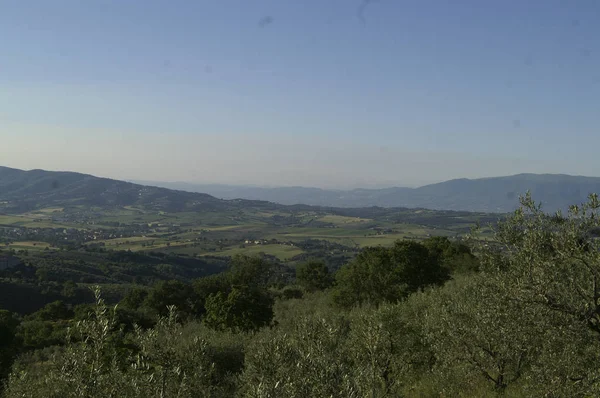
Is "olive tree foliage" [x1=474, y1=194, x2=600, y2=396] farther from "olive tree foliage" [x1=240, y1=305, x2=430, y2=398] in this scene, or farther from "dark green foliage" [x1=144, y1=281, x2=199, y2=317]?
"dark green foliage" [x1=144, y1=281, x2=199, y2=317]

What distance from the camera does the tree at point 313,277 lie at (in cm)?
7938

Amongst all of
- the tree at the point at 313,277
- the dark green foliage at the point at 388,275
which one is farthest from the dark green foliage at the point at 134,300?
the dark green foliage at the point at 388,275

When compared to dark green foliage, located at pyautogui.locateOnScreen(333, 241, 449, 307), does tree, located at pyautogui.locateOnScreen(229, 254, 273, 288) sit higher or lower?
lower

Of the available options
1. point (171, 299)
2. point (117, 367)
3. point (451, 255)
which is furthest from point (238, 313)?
point (451, 255)

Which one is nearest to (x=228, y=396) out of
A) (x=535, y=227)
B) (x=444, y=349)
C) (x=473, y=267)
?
(x=444, y=349)

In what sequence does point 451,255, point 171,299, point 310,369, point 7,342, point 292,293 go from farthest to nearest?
point 292,293
point 451,255
point 171,299
point 7,342
point 310,369

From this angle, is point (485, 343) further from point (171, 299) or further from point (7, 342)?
point (171, 299)

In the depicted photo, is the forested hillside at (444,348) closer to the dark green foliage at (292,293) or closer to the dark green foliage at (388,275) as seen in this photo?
the dark green foliage at (388,275)

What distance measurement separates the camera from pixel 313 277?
79812mm

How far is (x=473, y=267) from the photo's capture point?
196ft

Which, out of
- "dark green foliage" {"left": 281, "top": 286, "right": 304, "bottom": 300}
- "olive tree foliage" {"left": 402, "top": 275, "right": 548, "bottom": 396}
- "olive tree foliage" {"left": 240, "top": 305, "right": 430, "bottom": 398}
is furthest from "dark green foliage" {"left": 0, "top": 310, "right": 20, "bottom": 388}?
"dark green foliage" {"left": 281, "top": 286, "right": 304, "bottom": 300}

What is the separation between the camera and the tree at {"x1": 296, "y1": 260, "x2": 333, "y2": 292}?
79375mm

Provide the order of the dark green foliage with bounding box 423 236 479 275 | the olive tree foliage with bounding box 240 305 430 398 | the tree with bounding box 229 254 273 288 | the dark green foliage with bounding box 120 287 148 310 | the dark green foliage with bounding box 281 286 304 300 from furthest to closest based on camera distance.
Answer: the tree with bounding box 229 254 273 288 → the dark green foliage with bounding box 281 286 304 300 → the dark green foliage with bounding box 120 287 148 310 → the dark green foliage with bounding box 423 236 479 275 → the olive tree foliage with bounding box 240 305 430 398

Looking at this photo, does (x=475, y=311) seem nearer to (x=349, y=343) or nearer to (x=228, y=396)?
(x=349, y=343)
